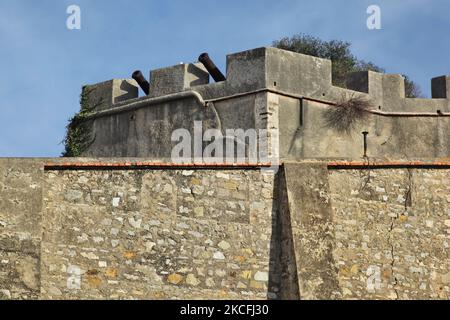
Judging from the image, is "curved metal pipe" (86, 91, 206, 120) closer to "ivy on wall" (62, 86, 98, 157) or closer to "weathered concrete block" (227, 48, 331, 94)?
"ivy on wall" (62, 86, 98, 157)

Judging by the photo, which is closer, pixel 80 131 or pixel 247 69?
pixel 247 69

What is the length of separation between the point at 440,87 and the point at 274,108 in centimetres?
484

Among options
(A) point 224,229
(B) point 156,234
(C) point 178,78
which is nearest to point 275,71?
(C) point 178,78

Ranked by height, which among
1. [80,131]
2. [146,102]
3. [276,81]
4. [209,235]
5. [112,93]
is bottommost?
[209,235]

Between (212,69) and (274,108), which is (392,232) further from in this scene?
(212,69)

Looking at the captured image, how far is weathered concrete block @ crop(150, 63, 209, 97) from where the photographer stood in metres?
21.8

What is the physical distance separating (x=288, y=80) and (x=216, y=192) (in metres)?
7.70

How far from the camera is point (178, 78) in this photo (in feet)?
71.5

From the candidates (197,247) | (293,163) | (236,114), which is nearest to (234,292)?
(197,247)

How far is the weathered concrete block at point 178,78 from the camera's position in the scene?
2175 centimetres

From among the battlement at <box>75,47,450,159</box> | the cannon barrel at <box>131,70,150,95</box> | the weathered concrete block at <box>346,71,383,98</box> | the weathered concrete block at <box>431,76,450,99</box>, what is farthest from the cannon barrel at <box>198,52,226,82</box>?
the weathered concrete block at <box>431,76,450,99</box>

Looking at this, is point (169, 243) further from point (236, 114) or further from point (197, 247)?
point (236, 114)

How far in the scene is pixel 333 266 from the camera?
13.1 metres

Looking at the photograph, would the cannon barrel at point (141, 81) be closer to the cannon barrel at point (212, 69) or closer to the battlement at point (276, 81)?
the battlement at point (276, 81)
